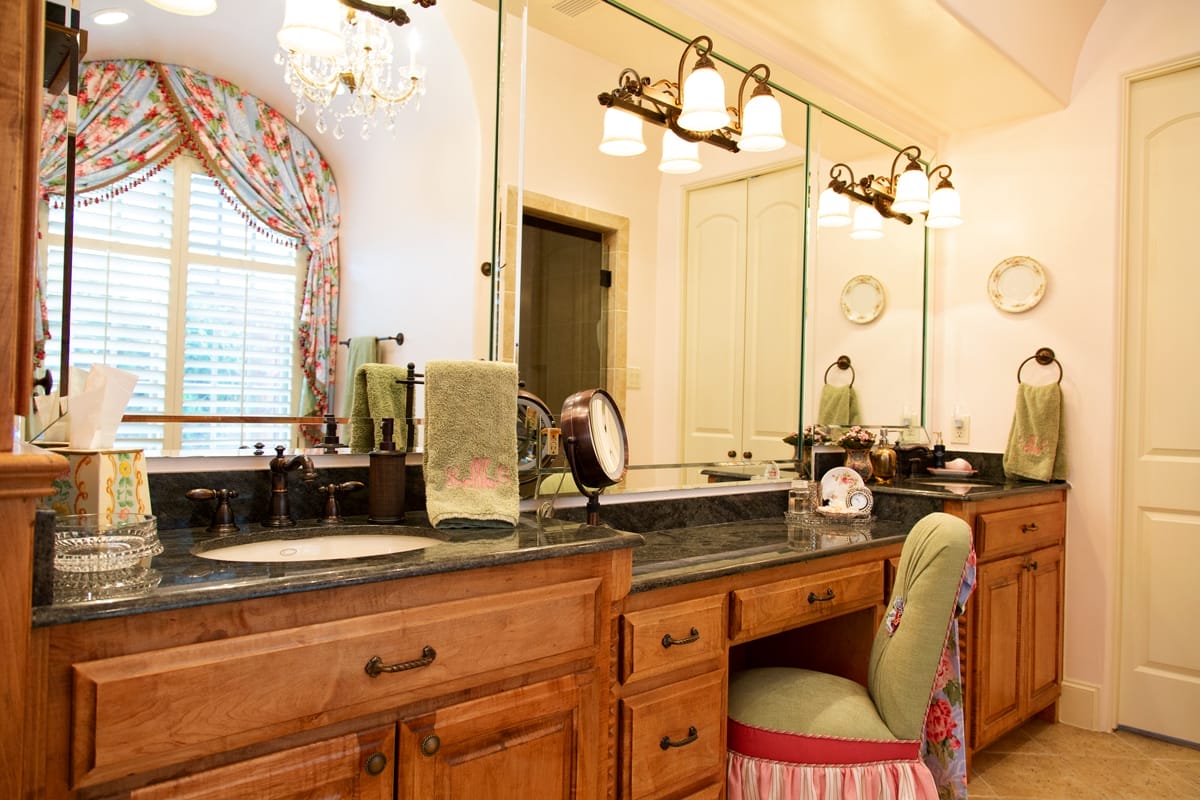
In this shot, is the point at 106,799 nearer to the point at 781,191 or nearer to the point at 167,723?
the point at 167,723

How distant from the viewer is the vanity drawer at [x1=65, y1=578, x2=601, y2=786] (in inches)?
35.6

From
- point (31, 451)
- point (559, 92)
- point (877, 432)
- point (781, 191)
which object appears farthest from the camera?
point (877, 432)

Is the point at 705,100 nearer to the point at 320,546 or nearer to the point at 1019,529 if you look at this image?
the point at 320,546

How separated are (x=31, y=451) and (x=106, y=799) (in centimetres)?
42

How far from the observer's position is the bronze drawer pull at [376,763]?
1.12 meters

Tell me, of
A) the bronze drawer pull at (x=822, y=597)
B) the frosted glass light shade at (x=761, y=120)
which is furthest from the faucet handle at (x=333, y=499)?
the frosted glass light shade at (x=761, y=120)

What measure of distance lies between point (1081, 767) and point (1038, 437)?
119 cm

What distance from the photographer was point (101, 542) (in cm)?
103

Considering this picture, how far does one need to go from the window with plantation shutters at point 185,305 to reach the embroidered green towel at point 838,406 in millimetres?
2029

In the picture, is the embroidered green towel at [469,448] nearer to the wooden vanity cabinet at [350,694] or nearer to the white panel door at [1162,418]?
the wooden vanity cabinet at [350,694]

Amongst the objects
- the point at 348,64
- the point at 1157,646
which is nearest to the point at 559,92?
the point at 348,64

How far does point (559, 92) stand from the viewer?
205cm

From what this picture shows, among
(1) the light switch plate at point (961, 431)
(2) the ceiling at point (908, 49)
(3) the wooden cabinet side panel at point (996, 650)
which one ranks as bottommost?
(3) the wooden cabinet side panel at point (996, 650)

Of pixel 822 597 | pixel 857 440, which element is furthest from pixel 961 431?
pixel 822 597
